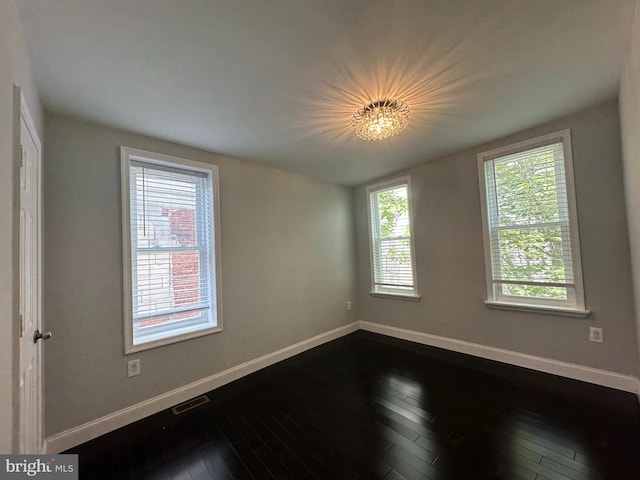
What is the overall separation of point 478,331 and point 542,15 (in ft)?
9.44

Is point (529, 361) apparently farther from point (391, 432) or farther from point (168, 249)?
point (168, 249)

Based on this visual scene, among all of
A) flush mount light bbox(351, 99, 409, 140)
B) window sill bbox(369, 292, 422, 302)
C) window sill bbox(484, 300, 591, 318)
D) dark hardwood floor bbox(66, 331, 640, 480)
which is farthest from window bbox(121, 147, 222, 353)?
window sill bbox(484, 300, 591, 318)

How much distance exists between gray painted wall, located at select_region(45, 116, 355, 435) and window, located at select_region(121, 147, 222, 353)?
8 cm

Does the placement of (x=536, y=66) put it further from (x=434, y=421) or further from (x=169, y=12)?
(x=434, y=421)

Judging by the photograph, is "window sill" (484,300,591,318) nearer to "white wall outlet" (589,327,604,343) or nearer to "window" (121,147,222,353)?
"white wall outlet" (589,327,604,343)

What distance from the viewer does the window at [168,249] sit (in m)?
2.32

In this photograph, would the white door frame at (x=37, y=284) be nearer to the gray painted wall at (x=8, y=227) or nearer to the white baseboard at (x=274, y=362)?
the gray painted wall at (x=8, y=227)

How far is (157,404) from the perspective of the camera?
2.30m

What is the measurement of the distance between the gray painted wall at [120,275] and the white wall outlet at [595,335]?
9.14 ft

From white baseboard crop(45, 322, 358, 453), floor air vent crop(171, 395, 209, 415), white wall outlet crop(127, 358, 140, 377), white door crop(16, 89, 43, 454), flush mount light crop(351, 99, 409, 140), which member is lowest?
floor air vent crop(171, 395, 209, 415)

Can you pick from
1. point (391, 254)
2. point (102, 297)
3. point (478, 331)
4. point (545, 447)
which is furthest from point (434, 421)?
point (102, 297)

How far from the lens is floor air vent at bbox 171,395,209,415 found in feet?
7.57

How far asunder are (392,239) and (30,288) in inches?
143

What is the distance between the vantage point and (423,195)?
3.59m
